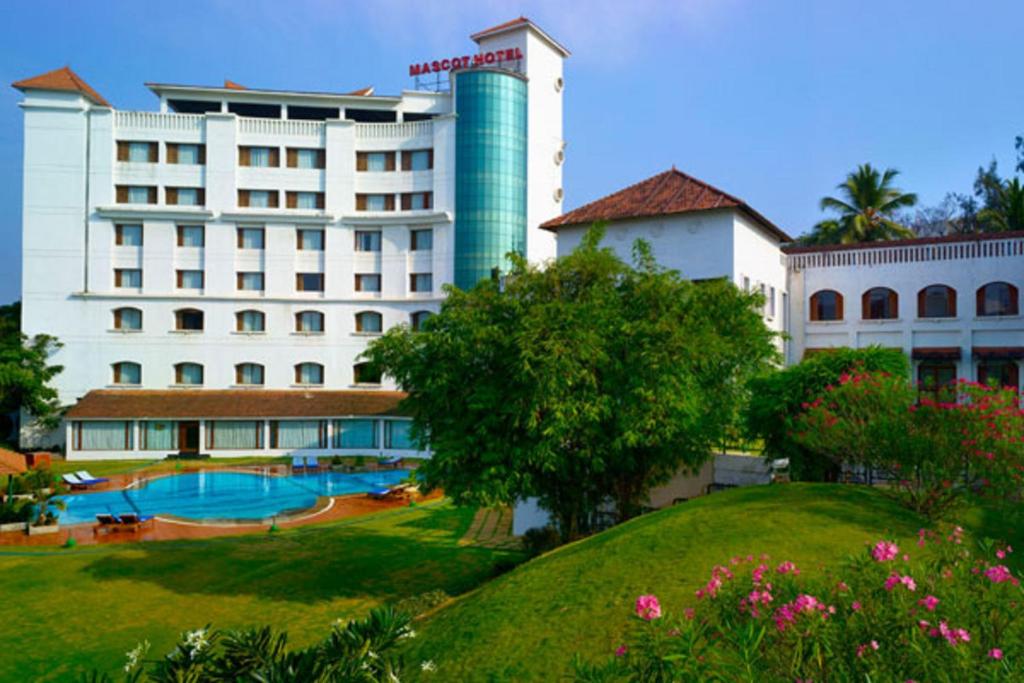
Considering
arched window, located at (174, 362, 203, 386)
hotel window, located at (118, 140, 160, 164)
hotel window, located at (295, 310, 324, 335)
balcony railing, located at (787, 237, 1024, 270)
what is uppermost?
hotel window, located at (118, 140, 160, 164)

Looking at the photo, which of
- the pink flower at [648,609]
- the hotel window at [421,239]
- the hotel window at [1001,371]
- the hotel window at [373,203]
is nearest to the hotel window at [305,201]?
the hotel window at [373,203]

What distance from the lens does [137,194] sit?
2039 inches

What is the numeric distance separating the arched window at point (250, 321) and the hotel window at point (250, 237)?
16.8 feet

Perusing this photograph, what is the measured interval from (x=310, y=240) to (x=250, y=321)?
771 centimetres

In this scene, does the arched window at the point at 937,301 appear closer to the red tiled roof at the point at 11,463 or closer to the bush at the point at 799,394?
the bush at the point at 799,394

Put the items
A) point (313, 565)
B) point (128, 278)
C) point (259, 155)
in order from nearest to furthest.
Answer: point (313, 565) < point (128, 278) < point (259, 155)

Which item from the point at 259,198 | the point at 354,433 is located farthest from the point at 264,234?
the point at 354,433

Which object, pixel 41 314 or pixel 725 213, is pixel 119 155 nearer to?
pixel 41 314

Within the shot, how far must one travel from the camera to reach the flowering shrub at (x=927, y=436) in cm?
1205

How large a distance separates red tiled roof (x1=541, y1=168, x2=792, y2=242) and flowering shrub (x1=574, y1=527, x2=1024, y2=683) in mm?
24863

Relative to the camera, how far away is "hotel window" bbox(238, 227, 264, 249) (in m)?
52.2

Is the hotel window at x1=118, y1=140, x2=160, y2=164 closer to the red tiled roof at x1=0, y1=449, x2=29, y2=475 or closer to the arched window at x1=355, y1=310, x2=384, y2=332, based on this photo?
the arched window at x1=355, y1=310, x2=384, y2=332

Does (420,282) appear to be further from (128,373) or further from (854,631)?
(854,631)

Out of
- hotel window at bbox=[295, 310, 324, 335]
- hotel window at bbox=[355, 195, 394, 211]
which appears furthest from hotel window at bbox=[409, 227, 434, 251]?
hotel window at bbox=[295, 310, 324, 335]
